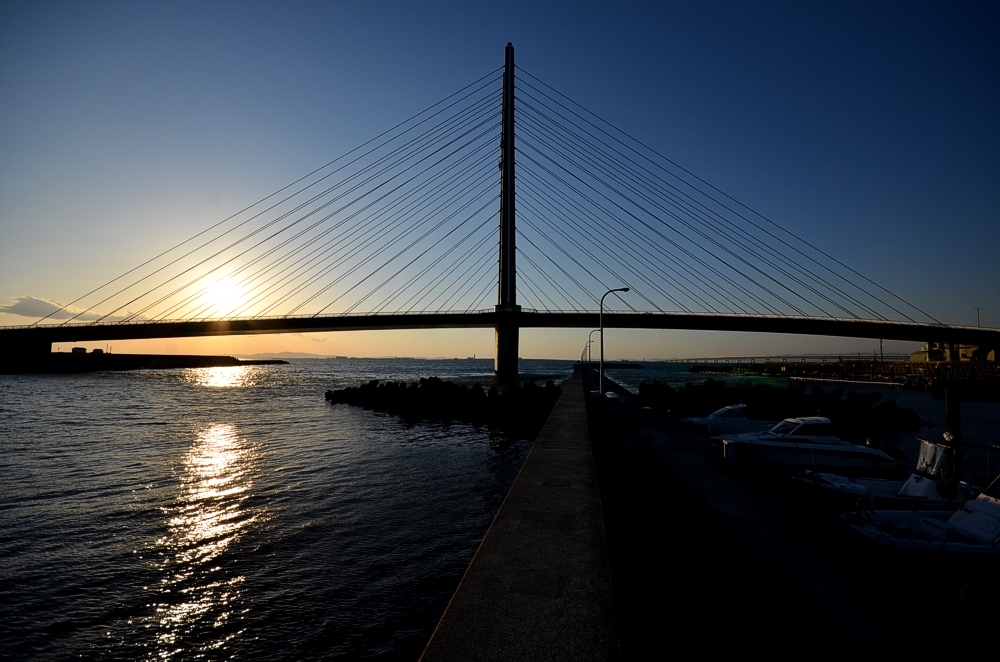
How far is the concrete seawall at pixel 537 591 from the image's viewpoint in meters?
3.90

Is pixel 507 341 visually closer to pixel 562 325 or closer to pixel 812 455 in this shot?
pixel 562 325

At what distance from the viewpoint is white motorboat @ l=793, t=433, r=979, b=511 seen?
11523 mm

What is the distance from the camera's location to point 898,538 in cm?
914

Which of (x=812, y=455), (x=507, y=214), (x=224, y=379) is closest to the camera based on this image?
(x=812, y=455)

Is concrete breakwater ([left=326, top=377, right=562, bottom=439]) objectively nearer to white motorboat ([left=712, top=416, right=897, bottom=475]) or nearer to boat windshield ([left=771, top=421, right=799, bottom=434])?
white motorboat ([left=712, top=416, right=897, bottom=475])

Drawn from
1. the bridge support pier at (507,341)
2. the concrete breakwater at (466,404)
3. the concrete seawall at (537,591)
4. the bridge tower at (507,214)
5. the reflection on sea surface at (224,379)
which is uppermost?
the bridge tower at (507,214)

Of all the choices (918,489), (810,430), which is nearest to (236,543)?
(918,489)

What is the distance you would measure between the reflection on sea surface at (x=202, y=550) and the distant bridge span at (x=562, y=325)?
A: 48539 mm

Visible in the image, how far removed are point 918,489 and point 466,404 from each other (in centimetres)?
2627

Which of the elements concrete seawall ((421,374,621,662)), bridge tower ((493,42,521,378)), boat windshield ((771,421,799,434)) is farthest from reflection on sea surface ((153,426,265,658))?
bridge tower ((493,42,521,378))

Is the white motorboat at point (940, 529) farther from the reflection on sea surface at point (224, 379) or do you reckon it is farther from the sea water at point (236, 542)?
the reflection on sea surface at point (224, 379)

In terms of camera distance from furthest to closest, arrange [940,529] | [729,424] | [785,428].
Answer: [729,424] < [785,428] < [940,529]

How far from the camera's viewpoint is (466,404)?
35031 millimetres

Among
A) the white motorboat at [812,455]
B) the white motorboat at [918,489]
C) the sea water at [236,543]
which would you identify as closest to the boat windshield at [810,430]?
the white motorboat at [812,455]
